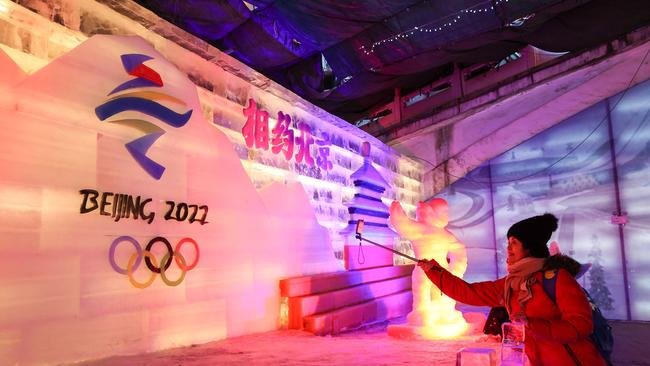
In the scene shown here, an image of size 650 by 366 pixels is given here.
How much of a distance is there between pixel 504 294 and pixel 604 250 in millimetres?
7979

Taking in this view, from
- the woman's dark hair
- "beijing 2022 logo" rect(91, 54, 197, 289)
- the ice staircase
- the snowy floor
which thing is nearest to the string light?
the ice staircase

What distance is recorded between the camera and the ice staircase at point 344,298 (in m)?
5.45

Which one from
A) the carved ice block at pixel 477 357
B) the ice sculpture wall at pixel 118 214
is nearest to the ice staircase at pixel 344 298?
the ice sculpture wall at pixel 118 214

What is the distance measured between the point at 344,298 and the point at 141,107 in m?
3.69

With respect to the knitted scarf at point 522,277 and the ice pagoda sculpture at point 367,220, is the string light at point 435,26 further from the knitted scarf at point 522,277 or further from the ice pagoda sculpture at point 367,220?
the knitted scarf at point 522,277

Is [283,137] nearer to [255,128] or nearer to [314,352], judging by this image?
[255,128]

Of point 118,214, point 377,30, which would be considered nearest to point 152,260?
point 118,214

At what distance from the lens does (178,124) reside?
14.4ft

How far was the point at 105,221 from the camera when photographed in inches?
144

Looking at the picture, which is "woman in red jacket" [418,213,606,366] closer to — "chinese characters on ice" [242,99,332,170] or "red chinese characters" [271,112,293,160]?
"chinese characters on ice" [242,99,332,170]

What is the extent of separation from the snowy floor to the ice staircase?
23 cm

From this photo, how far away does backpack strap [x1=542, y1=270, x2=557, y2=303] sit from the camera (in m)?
2.04

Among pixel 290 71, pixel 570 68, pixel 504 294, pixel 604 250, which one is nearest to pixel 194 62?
pixel 504 294

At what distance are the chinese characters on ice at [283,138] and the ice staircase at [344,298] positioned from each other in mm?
1640
